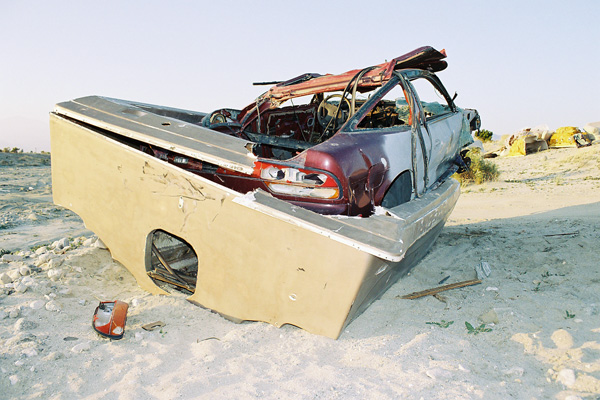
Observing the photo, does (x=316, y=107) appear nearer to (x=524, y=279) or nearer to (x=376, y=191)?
(x=376, y=191)

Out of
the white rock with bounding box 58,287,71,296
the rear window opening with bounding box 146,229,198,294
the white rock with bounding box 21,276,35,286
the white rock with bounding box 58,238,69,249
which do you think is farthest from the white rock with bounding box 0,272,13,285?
the rear window opening with bounding box 146,229,198,294

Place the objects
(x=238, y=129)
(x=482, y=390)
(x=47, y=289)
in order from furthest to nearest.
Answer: (x=238, y=129) → (x=47, y=289) → (x=482, y=390)

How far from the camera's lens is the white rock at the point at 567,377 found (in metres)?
2.35

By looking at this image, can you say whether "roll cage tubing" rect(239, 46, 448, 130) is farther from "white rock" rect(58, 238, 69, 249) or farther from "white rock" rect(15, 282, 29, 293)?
→ "white rock" rect(15, 282, 29, 293)

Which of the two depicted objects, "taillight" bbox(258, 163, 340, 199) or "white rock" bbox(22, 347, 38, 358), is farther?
"taillight" bbox(258, 163, 340, 199)

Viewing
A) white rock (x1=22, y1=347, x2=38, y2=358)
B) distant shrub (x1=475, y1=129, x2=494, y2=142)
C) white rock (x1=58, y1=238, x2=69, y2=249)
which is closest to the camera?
white rock (x1=22, y1=347, x2=38, y2=358)

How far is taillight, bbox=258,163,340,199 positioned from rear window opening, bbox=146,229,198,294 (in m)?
0.90

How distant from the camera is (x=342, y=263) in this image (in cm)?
246

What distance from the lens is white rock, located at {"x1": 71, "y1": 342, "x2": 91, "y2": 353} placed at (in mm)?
2664

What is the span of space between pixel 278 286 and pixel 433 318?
4.14 ft

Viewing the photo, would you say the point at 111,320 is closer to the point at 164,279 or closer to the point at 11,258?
the point at 164,279

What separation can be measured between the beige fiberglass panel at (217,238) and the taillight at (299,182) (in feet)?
0.81

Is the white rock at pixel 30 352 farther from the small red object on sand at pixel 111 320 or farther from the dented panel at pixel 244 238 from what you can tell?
the dented panel at pixel 244 238

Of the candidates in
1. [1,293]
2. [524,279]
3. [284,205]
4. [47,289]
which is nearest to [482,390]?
[284,205]
